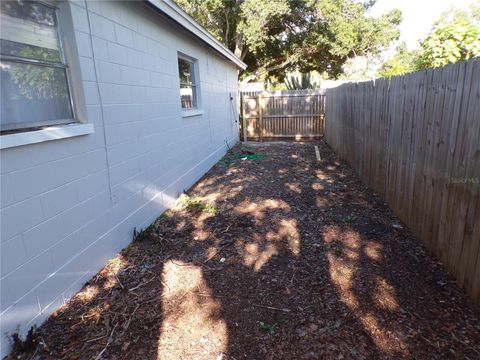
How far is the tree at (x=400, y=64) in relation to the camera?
1041 cm

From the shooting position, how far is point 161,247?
12.4 feet

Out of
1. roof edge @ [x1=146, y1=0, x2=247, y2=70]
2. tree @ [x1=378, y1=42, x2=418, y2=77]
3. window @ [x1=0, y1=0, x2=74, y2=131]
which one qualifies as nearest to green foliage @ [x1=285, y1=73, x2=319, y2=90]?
tree @ [x1=378, y1=42, x2=418, y2=77]

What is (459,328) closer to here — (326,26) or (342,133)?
(342,133)

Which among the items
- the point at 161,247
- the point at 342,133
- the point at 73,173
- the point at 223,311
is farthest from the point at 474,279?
the point at 342,133

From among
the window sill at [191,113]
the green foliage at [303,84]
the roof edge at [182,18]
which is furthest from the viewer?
the green foliage at [303,84]

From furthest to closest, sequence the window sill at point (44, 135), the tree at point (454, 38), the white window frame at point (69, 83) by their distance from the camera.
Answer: the tree at point (454, 38) < the white window frame at point (69, 83) < the window sill at point (44, 135)

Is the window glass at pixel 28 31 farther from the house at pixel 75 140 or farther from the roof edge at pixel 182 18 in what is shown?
the roof edge at pixel 182 18

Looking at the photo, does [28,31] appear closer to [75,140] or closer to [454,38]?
[75,140]

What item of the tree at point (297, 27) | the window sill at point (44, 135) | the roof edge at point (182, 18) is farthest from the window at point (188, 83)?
the tree at point (297, 27)

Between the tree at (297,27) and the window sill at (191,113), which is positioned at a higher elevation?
the tree at (297,27)

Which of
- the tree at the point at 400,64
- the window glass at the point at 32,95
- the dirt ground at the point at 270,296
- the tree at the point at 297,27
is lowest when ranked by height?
the dirt ground at the point at 270,296

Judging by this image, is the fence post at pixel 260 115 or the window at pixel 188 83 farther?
the fence post at pixel 260 115

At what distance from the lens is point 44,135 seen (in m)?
2.49

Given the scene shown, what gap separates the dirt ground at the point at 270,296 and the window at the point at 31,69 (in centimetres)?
163
